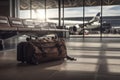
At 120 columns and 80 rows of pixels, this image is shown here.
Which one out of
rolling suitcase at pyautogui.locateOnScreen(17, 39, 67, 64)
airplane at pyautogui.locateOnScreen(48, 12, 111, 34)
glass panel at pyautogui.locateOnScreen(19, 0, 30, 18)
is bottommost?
rolling suitcase at pyautogui.locateOnScreen(17, 39, 67, 64)

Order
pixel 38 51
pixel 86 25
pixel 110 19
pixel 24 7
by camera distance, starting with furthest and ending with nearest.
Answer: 1. pixel 24 7
2. pixel 86 25
3. pixel 110 19
4. pixel 38 51

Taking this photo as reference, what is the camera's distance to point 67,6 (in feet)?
49.8

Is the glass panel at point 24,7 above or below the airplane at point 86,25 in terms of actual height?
above

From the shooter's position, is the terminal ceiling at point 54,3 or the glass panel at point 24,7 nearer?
the terminal ceiling at point 54,3

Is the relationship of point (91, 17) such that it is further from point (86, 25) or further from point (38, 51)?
point (38, 51)

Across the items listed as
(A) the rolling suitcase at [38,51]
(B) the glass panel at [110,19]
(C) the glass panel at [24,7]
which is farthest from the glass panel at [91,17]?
(A) the rolling suitcase at [38,51]

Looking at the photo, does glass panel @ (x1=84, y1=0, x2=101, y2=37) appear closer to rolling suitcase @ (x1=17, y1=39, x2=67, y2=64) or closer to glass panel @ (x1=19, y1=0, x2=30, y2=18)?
glass panel @ (x1=19, y1=0, x2=30, y2=18)

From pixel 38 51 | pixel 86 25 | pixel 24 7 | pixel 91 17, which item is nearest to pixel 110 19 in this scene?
pixel 91 17

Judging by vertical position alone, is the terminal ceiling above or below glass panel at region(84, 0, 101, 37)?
above

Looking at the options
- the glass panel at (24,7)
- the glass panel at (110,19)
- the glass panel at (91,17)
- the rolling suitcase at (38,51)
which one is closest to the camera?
the rolling suitcase at (38,51)

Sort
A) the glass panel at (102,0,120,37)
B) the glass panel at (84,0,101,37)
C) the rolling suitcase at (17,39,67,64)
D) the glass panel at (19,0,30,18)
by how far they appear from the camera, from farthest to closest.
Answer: the glass panel at (19,0,30,18)
the glass panel at (84,0,101,37)
the glass panel at (102,0,120,37)
the rolling suitcase at (17,39,67,64)

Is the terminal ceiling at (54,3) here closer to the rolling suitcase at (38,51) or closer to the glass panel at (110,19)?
the glass panel at (110,19)

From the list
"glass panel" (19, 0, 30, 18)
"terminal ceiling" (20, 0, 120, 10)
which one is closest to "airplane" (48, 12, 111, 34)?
"terminal ceiling" (20, 0, 120, 10)

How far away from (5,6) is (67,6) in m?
4.16
